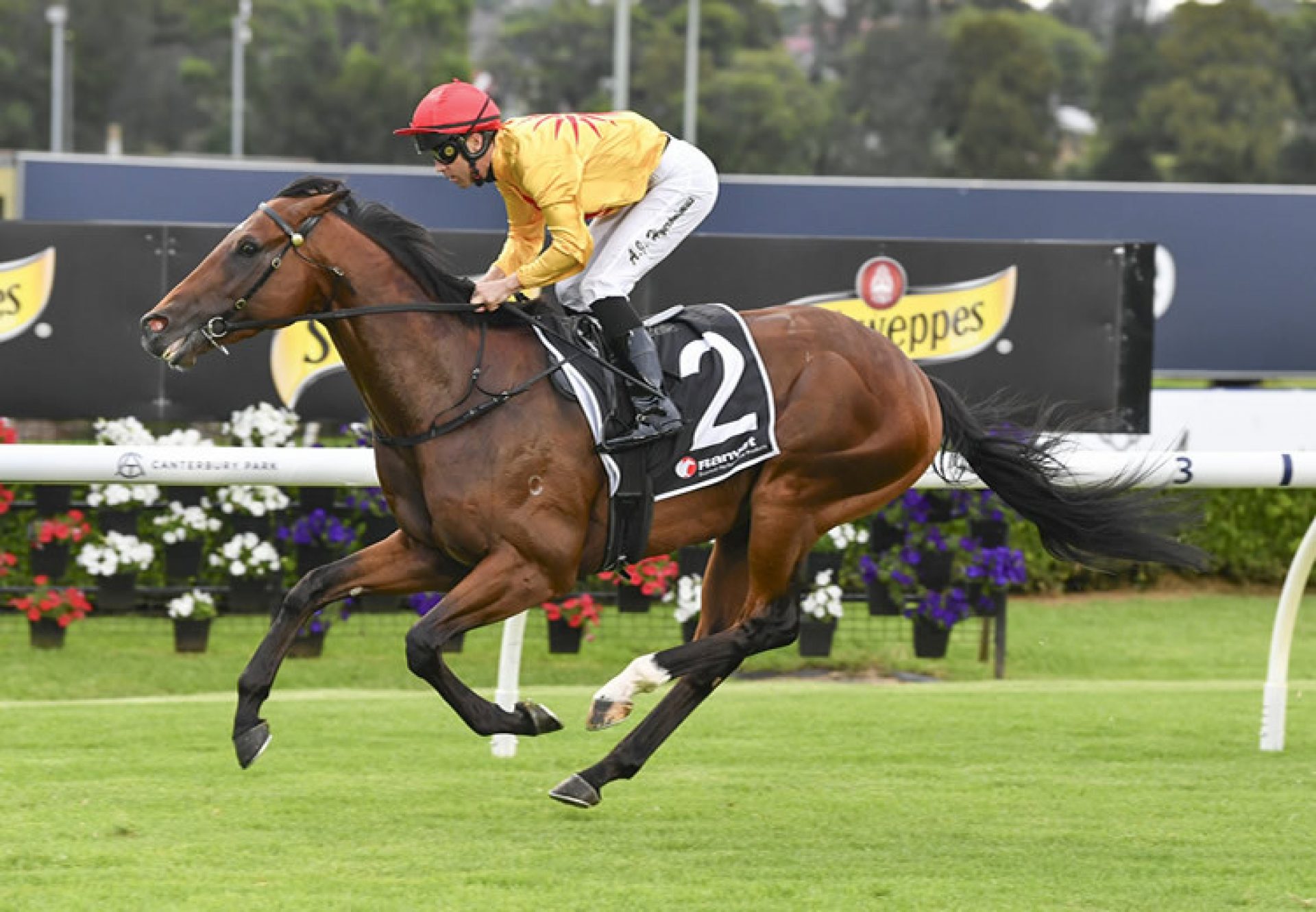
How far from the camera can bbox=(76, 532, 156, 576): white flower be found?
7.54 meters

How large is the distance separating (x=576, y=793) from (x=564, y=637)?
2994mm

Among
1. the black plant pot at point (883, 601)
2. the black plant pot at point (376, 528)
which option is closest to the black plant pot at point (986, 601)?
the black plant pot at point (883, 601)

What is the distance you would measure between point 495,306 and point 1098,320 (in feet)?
13.3

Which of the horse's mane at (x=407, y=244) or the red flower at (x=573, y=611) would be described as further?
the red flower at (x=573, y=611)

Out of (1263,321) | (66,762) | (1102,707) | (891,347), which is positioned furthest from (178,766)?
(1263,321)

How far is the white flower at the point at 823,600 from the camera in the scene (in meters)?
7.62

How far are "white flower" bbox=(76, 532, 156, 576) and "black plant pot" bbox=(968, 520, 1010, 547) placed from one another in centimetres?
312

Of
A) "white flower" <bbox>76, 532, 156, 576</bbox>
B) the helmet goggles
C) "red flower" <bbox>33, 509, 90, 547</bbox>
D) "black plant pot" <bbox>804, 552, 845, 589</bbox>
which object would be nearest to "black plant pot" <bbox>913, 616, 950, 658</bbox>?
"black plant pot" <bbox>804, 552, 845, 589</bbox>

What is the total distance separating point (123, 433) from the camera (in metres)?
7.46

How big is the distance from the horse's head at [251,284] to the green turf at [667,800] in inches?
43.4

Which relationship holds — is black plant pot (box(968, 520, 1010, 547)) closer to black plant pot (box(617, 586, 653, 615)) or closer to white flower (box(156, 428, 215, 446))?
black plant pot (box(617, 586, 653, 615))

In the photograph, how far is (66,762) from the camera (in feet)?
17.1

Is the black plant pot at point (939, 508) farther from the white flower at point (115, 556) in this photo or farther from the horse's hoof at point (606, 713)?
the horse's hoof at point (606, 713)

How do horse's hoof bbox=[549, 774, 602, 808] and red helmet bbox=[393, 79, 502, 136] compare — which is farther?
horse's hoof bbox=[549, 774, 602, 808]
